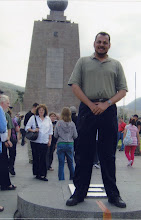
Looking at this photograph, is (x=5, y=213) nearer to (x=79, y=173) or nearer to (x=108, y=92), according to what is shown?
(x=79, y=173)

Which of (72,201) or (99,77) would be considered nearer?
(72,201)

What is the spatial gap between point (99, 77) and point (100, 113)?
A: 18.5 inches

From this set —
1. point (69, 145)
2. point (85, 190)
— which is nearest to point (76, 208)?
point (85, 190)

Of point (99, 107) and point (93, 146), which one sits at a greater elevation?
point (99, 107)

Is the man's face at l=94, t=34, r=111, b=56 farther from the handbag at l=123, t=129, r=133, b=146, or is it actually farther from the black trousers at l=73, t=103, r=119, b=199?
the handbag at l=123, t=129, r=133, b=146

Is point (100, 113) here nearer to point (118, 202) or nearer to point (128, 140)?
point (118, 202)

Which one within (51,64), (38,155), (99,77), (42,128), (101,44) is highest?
(51,64)

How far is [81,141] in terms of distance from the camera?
416 cm

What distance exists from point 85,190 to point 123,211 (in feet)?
2.11

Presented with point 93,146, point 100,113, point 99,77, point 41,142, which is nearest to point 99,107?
point 100,113

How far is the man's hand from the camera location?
12.9 feet

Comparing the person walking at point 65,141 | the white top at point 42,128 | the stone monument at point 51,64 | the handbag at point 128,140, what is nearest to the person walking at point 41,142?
the white top at point 42,128

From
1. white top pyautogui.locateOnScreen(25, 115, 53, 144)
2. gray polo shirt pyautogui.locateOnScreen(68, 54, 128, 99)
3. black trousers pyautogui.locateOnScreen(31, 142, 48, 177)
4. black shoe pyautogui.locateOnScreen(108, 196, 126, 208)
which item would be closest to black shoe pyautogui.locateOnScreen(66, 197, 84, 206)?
black shoe pyautogui.locateOnScreen(108, 196, 126, 208)

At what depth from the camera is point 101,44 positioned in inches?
161
